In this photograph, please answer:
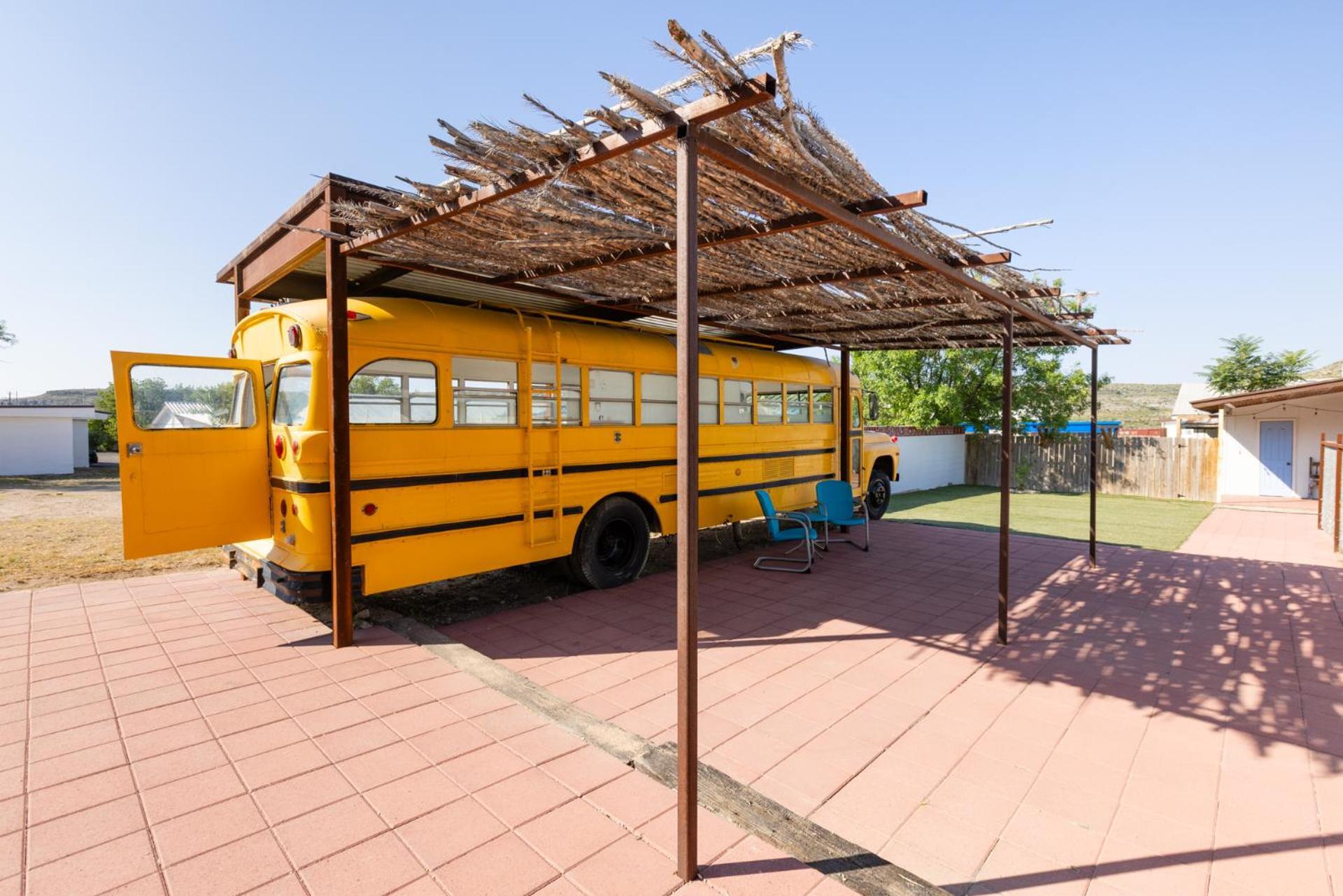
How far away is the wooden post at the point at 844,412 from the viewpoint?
387 inches

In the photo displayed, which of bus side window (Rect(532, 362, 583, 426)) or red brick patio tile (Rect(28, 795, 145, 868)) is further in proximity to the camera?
bus side window (Rect(532, 362, 583, 426))

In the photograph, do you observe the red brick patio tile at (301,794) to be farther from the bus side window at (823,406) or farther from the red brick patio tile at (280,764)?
the bus side window at (823,406)

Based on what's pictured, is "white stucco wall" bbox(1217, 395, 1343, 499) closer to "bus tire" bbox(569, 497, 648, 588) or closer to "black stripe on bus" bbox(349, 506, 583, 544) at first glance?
"bus tire" bbox(569, 497, 648, 588)

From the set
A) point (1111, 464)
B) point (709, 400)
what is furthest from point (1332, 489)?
point (709, 400)

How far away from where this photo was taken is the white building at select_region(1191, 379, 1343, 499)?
14.0 m

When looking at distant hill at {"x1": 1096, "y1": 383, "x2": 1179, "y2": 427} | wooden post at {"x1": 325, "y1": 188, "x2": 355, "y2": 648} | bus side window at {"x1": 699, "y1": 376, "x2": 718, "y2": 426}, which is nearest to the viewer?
wooden post at {"x1": 325, "y1": 188, "x2": 355, "y2": 648}

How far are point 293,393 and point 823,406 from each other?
709cm

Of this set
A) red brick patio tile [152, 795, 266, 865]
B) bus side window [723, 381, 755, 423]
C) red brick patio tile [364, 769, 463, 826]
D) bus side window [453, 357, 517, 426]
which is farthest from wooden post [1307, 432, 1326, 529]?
red brick patio tile [152, 795, 266, 865]

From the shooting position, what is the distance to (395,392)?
4.80m

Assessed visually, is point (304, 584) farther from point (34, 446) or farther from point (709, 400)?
point (34, 446)

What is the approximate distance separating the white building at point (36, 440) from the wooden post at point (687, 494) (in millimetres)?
30435

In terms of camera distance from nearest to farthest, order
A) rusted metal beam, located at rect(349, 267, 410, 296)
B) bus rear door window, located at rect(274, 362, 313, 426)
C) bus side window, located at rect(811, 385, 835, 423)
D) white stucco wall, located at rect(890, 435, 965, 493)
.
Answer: bus rear door window, located at rect(274, 362, 313, 426) < rusted metal beam, located at rect(349, 267, 410, 296) < bus side window, located at rect(811, 385, 835, 423) < white stucco wall, located at rect(890, 435, 965, 493)

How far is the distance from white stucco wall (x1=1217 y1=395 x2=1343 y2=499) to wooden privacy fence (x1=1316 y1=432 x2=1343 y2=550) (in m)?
4.01

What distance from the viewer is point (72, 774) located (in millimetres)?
2861
